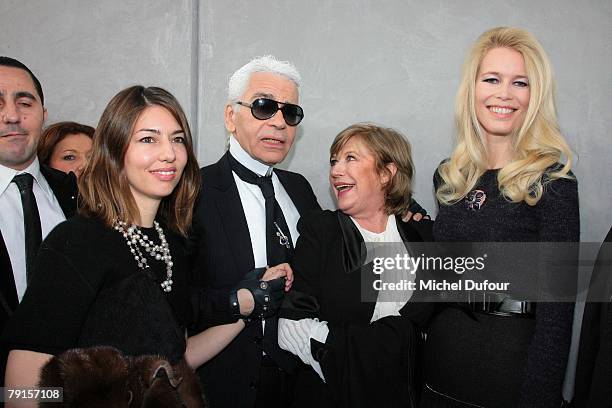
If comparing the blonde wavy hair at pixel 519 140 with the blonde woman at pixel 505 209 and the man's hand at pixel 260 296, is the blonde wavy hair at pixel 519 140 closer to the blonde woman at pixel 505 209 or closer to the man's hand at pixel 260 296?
the blonde woman at pixel 505 209

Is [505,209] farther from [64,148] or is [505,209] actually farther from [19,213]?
[64,148]

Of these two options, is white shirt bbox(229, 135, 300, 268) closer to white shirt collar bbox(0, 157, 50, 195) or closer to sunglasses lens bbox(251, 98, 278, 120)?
sunglasses lens bbox(251, 98, 278, 120)

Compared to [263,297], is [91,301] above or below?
above

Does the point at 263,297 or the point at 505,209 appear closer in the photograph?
the point at 505,209

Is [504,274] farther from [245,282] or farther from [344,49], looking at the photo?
[344,49]

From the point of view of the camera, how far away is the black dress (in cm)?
239

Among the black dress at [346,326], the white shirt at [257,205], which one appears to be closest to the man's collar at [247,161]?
the white shirt at [257,205]

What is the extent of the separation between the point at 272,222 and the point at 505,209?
1.07 metres

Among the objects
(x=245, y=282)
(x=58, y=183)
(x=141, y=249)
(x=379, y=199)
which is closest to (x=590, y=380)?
(x=379, y=199)

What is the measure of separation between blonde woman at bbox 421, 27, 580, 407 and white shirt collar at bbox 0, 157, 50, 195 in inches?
70.5

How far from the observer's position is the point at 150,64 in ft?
12.9

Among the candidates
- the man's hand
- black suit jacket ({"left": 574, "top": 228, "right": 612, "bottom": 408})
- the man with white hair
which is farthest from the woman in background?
black suit jacket ({"left": 574, "top": 228, "right": 612, "bottom": 408})

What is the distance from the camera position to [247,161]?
2904 mm

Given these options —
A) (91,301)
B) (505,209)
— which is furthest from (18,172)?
(505,209)
